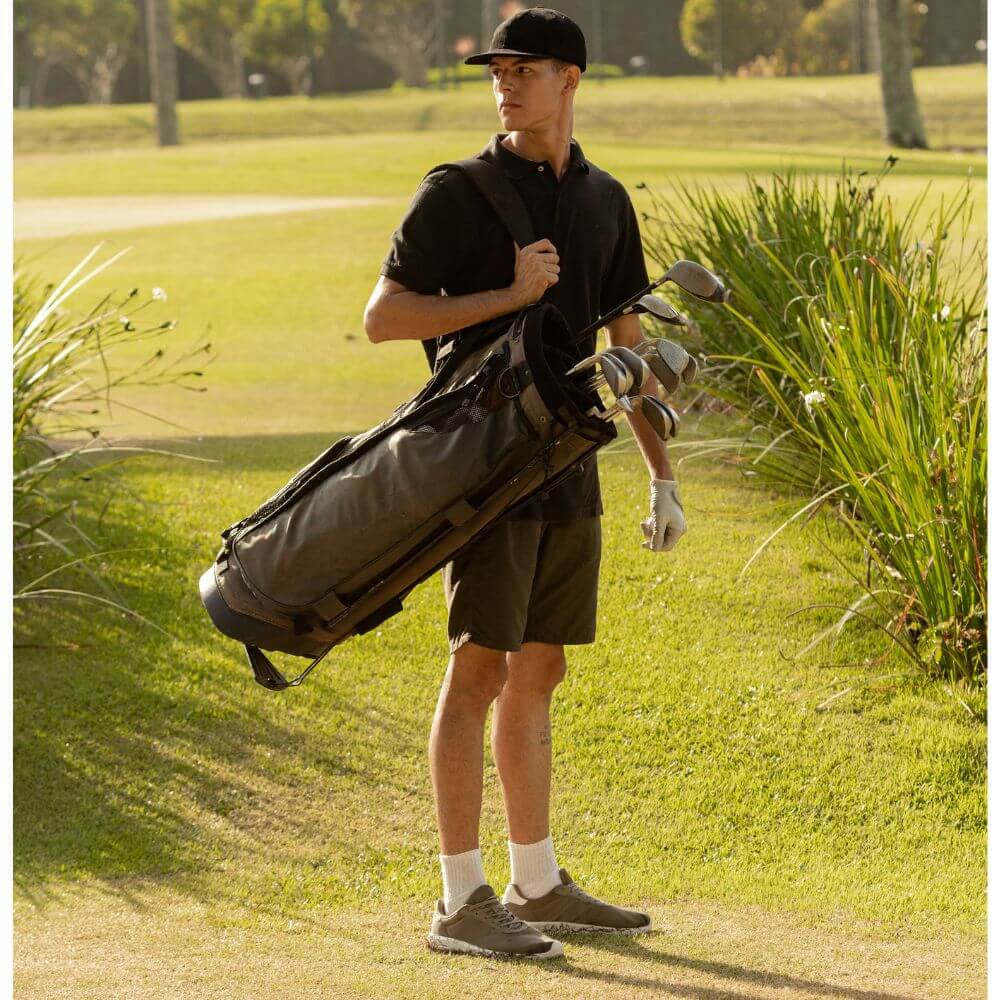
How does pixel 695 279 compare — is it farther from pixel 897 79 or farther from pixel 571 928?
pixel 897 79

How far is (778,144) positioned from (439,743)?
29.5 meters

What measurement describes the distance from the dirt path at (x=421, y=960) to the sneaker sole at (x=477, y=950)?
31 mm

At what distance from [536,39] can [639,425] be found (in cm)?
82

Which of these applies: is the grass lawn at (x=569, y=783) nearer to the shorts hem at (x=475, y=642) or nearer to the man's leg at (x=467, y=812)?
the man's leg at (x=467, y=812)

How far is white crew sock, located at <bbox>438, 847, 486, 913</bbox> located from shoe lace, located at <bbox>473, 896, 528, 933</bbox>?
4 cm

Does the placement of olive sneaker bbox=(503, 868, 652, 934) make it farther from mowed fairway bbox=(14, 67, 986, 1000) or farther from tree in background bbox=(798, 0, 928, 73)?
tree in background bbox=(798, 0, 928, 73)

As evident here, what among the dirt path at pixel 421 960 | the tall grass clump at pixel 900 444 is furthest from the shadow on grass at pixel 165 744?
the tall grass clump at pixel 900 444

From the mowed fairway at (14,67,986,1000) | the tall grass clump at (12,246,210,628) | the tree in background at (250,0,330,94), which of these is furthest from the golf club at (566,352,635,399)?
the tree in background at (250,0,330,94)

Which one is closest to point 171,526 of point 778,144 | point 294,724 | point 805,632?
point 294,724

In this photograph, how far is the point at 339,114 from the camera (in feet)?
139

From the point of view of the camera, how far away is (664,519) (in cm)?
351

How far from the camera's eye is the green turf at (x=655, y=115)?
3469cm

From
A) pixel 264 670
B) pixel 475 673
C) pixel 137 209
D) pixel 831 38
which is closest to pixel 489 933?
pixel 475 673

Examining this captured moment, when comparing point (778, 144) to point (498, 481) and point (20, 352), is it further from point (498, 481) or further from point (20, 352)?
point (498, 481)
